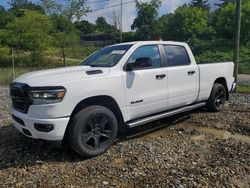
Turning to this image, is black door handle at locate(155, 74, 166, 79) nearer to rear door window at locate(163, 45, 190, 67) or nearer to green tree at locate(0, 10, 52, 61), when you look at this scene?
rear door window at locate(163, 45, 190, 67)

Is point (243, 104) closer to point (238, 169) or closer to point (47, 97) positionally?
point (238, 169)

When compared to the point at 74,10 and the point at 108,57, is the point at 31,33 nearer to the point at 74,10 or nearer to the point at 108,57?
the point at 74,10

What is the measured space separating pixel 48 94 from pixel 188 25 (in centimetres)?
4118

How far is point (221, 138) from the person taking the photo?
19.1 ft

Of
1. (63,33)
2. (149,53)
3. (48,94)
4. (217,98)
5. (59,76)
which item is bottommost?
(217,98)

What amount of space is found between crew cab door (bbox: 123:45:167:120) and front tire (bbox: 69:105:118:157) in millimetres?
474

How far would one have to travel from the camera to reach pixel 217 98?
305 inches

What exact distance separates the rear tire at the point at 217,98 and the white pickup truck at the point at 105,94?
75 cm

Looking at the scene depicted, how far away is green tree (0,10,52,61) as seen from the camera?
91.1 ft

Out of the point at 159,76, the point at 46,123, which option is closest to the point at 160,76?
the point at 159,76

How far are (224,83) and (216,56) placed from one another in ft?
70.0

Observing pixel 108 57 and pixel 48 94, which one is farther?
pixel 108 57

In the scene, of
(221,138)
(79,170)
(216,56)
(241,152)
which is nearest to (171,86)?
(221,138)

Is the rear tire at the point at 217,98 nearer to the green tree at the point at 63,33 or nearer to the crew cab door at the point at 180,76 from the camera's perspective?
the crew cab door at the point at 180,76
